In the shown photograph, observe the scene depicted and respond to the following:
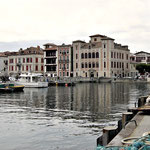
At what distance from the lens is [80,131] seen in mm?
16141

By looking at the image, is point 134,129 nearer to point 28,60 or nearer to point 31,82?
point 31,82

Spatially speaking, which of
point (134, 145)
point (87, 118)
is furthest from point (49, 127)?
point (134, 145)

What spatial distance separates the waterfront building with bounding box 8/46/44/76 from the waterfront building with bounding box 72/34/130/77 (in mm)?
14785

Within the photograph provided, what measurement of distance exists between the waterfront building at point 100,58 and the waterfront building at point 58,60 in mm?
2234

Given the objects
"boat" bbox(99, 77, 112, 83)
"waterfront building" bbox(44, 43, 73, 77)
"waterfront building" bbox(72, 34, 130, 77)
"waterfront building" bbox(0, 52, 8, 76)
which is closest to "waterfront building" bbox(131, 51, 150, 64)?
"waterfront building" bbox(72, 34, 130, 77)

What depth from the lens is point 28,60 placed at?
110188 mm

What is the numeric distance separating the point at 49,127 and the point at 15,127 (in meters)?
2.07

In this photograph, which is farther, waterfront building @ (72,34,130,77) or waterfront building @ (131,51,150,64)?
waterfront building @ (131,51,150,64)

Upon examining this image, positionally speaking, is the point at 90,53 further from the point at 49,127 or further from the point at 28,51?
the point at 49,127

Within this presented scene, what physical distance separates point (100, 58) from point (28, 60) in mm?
28232

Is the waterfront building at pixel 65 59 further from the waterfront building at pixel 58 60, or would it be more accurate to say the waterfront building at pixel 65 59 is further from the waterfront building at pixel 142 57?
the waterfront building at pixel 142 57

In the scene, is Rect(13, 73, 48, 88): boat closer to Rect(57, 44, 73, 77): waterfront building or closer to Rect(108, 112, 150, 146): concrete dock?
Rect(57, 44, 73, 77): waterfront building

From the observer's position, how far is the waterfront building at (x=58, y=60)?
10512 centimetres

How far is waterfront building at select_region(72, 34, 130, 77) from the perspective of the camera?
9744 cm
